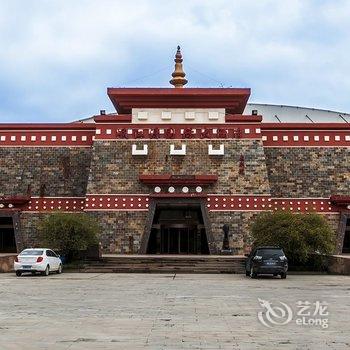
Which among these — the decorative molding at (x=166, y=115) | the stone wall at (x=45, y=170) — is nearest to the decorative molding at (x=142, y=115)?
the decorative molding at (x=166, y=115)

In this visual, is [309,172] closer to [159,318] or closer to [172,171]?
[172,171]

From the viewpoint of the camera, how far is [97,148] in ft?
132

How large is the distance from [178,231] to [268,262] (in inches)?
610

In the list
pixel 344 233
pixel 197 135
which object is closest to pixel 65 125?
pixel 197 135

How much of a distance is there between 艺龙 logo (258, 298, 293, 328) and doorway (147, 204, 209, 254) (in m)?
25.0

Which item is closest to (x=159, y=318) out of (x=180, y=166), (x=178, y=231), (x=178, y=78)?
(x=180, y=166)

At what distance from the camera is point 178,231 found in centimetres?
4119

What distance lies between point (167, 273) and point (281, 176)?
48.2ft

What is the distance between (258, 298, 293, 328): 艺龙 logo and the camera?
11.8 metres

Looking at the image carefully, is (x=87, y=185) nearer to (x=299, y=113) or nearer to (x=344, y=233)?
(x=344, y=233)

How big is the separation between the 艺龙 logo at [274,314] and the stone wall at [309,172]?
1041 inches

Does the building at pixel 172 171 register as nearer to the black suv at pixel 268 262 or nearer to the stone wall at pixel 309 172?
the stone wall at pixel 309 172

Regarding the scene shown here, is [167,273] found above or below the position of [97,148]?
below

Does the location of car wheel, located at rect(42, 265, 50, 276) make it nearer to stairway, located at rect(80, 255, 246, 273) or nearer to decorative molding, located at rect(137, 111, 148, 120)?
stairway, located at rect(80, 255, 246, 273)
